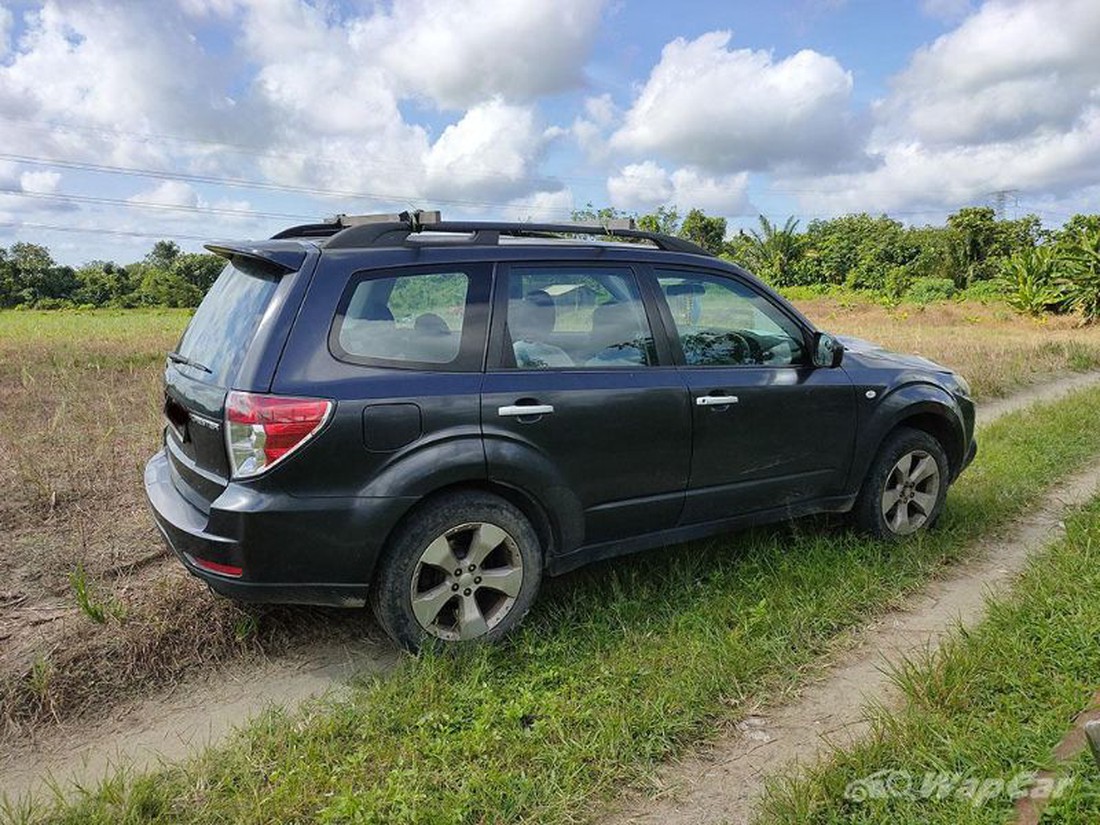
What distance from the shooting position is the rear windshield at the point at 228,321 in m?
3.09

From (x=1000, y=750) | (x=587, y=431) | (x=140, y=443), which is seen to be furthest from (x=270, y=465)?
(x=140, y=443)

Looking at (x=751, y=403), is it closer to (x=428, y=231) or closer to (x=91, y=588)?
(x=428, y=231)

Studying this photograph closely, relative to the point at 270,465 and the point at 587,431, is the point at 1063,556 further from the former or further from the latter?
the point at 270,465

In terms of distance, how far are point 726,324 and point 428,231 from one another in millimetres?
1638

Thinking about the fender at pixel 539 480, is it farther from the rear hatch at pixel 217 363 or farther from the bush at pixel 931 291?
the bush at pixel 931 291

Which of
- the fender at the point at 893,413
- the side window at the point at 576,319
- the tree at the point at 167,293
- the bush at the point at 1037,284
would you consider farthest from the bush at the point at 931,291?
the tree at the point at 167,293

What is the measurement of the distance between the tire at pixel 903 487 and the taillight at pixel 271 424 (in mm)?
3150

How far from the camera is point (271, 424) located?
9.33 ft

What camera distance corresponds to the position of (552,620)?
12.0 feet

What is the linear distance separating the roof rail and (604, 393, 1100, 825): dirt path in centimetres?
212

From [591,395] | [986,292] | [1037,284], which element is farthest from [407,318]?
[986,292]

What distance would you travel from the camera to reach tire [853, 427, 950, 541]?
175 inches

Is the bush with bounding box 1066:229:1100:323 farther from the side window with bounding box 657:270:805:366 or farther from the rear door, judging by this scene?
the rear door

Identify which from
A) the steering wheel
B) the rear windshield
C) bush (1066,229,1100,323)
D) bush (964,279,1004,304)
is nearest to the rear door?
the steering wheel
